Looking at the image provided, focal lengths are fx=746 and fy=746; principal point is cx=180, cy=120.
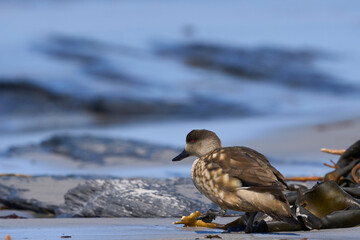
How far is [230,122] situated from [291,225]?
9245 mm

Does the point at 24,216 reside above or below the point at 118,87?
below

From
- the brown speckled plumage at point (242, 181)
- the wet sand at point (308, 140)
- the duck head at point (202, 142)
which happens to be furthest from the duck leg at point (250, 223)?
the wet sand at point (308, 140)

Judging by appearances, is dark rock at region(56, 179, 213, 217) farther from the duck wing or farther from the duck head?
the duck wing

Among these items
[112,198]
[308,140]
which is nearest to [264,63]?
[308,140]

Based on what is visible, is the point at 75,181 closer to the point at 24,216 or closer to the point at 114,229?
the point at 24,216

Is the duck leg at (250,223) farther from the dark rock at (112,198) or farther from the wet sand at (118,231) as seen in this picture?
the dark rock at (112,198)

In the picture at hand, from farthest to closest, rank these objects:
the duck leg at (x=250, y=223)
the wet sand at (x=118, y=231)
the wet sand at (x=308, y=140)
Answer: the wet sand at (x=308, y=140), the duck leg at (x=250, y=223), the wet sand at (x=118, y=231)

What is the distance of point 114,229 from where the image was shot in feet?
13.2

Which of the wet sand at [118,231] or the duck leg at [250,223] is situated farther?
the duck leg at [250,223]

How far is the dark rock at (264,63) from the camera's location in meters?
18.1

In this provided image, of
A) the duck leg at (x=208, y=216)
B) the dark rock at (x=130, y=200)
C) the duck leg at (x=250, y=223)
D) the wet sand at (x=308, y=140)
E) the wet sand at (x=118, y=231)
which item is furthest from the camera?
the wet sand at (x=308, y=140)

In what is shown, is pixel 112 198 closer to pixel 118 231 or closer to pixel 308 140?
pixel 118 231

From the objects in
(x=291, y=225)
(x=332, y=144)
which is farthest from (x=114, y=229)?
(x=332, y=144)

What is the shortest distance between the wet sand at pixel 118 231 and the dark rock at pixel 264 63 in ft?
42.9
